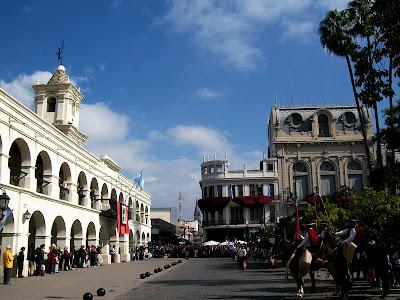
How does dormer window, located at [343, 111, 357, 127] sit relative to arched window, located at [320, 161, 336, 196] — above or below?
above

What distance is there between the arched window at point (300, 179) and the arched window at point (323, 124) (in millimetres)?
5448

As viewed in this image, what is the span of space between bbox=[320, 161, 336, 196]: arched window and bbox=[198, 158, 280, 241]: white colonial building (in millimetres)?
6429

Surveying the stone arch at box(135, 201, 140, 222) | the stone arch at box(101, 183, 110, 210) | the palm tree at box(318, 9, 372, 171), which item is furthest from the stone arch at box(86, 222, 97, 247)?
the palm tree at box(318, 9, 372, 171)

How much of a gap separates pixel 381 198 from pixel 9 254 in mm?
14715

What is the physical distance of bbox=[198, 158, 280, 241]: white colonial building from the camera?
66.1 metres

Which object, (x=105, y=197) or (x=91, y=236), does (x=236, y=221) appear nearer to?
(x=105, y=197)

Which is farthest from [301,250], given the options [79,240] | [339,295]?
[79,240]

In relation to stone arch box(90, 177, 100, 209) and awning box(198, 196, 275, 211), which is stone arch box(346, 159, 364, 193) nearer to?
awning box(198, 196, 275, 211)

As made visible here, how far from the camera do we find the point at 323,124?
66.4 m

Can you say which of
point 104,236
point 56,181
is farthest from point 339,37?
point 104,236

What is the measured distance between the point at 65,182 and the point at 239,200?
37.2m

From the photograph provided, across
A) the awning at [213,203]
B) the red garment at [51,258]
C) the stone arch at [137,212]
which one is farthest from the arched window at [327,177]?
the red garment at [51,258]

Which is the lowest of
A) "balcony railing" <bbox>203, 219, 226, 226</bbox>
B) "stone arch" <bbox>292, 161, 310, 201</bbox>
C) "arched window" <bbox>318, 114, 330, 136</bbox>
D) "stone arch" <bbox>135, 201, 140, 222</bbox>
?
"balcony railing" <bbox>203, 219, 226, 226</bbox>

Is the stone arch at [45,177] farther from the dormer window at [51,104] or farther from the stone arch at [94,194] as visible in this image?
the dormer window at [51,104]
